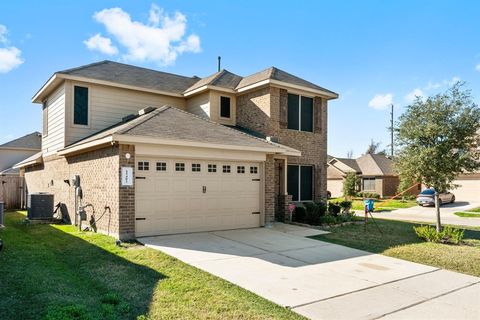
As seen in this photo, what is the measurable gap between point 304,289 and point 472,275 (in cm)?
382

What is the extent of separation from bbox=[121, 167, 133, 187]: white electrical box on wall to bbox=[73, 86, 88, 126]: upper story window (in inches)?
220

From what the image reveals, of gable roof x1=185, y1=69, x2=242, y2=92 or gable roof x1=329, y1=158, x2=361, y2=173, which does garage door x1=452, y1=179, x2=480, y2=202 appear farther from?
gable roof x1=185, y1=69, x2=242, y2=92

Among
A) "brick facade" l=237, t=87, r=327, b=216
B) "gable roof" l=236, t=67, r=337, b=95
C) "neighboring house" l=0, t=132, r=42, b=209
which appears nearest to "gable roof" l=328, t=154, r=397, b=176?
"brick facade" l=237, t=87, r=327, b=216

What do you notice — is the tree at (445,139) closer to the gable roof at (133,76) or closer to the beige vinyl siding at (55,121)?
the gable roof at (133,76)

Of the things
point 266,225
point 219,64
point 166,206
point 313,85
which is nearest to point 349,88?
point 313,85

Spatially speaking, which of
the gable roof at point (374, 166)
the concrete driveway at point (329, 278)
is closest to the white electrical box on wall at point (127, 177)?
the concrete driveway at point (329, 278)

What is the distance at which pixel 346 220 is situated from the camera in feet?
47.1

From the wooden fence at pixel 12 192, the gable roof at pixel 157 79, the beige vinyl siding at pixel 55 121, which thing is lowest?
the wooden fence at pixel 12 192

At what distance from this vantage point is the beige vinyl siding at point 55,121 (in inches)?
541

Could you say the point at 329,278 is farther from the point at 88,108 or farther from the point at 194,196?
the point at 88,108

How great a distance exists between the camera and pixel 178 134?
10250 mm

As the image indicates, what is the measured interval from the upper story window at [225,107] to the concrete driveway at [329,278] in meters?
7.25

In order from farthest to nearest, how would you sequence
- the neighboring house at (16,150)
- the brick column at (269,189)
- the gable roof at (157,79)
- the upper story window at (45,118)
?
the neighboring house at (16,150)
the upper story window at (45,118)
the gable roof at (157,79)
the brick column at (269,189)

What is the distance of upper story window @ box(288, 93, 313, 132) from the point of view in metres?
15.4
